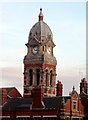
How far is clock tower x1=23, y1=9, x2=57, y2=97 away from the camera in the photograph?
60.4 m

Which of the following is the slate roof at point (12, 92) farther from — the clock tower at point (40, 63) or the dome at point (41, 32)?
the dome at point (41, 32)

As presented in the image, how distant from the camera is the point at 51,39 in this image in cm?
6238

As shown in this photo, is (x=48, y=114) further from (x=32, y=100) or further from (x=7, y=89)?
(x=7, y=89)

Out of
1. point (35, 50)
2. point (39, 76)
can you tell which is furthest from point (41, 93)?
point (35, 50)

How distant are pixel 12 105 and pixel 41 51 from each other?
9582 mm

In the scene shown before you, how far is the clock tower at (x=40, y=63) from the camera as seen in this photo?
60.4 metres

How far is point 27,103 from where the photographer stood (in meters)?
54.8

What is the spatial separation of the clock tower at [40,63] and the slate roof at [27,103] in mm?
3287

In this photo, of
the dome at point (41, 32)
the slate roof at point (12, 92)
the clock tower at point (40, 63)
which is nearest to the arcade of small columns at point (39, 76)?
the clock tower at point (40, 63)

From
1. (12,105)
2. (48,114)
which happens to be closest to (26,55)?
(12,105)

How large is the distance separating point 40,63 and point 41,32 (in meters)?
4.86

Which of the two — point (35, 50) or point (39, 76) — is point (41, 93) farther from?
point (35, 50)

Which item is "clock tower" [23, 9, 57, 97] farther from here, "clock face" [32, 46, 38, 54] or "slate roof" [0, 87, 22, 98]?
"slate roof" [0, 87, 22, 98]

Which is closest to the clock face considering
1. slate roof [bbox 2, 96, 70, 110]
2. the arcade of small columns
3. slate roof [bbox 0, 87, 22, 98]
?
the arcade of small columns
